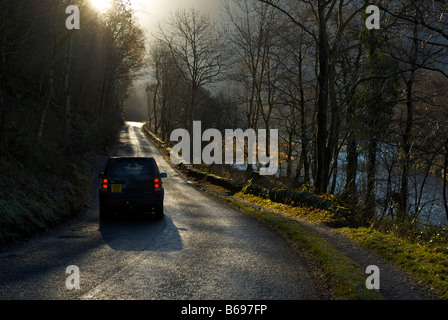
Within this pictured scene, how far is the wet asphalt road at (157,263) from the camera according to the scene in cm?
532

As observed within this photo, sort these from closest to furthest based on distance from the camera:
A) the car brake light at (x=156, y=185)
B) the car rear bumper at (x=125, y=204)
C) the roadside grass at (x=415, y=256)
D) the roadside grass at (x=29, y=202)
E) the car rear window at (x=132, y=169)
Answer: the roadside grass at (x=415, y=256) < the roadside grass at (x=29, y=202) < the car rear bumper at (x=125, y=204) < the car rear window at (x=132, y=169) < the car brake light at (x=156, y=185)

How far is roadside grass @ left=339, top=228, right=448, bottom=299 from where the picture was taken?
595 centimetres

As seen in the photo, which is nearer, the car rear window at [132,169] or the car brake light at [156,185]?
the car rear window at [132,169]

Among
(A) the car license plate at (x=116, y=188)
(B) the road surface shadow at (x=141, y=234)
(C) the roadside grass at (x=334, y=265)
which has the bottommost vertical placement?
(B) the road surface shadow at (x=141, y=234)

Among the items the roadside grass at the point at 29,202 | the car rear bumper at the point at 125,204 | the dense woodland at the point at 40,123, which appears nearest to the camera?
the roadside grass at the point at 29,202

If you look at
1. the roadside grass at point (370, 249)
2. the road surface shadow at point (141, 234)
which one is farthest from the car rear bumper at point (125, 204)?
the roadside grass at point (370, 249)

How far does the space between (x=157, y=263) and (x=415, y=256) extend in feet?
15.7

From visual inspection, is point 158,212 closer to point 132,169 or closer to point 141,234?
point 132,169

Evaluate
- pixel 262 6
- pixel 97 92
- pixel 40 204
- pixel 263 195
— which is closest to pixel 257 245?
pixel 40 204

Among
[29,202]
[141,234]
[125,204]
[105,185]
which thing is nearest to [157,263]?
[141,234]

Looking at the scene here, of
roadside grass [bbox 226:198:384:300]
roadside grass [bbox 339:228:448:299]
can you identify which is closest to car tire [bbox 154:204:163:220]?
roadside grass [bbox 226:198:384:300]

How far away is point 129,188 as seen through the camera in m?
11.6

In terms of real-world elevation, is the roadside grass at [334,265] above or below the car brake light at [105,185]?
below

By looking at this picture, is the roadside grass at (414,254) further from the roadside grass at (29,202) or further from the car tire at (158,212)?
the roadside grass at (29,202)
